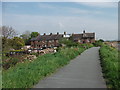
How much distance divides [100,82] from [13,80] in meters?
3.12

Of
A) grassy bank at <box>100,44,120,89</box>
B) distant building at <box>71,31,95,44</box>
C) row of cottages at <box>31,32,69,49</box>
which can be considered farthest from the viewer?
distant building at <box>71,31,95,44</box>


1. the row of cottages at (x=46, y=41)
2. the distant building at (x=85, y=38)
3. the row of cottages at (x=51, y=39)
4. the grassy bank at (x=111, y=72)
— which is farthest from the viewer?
the distant building at (x=85, y=38)

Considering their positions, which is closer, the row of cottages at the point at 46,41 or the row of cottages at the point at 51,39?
the row of cottages at the point at 46,41

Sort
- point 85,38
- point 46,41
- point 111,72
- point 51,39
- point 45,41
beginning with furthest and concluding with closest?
point 85,38 → point 45,41 → point 46,41 → point 51,39 → point 111,72

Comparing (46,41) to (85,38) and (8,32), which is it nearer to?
(85,38)

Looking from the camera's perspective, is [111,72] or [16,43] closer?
[111,72]

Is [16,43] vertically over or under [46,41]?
under

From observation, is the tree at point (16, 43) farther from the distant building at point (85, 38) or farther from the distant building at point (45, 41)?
the distant building at point (85, 38)

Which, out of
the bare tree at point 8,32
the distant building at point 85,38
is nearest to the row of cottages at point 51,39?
the distant building at point 85,38

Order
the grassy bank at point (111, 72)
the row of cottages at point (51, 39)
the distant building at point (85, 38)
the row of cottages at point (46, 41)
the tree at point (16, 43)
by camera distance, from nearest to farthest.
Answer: the grassy bank at point (111, 72), the tree at point (16, 43), the row of cottages at point (46, 41), the row of cottages at point (51, 39), the distant building at point (85, 38)

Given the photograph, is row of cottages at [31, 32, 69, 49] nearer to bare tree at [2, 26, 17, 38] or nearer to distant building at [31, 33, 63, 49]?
distant building at [31, 33, 63, 49]

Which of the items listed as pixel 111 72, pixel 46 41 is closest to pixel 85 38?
pixel 46 41

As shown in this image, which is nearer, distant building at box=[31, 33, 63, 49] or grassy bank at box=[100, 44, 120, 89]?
grassy bank at box=[100, 44, 120, 89]

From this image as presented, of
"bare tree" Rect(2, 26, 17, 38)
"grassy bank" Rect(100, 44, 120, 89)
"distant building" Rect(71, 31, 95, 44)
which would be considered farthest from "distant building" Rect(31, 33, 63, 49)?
"grassy bank" Rect(100, 44, 120, 89)
